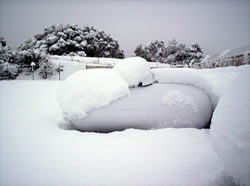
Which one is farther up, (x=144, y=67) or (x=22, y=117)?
(x=144, y=67)

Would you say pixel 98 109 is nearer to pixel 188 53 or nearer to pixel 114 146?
pixel 114 146

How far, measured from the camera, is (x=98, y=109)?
6.86 ft

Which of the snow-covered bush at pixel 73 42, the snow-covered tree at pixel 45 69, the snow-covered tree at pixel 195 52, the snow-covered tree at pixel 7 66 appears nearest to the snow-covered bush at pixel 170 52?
the snow-covered tree at pixel 195 52

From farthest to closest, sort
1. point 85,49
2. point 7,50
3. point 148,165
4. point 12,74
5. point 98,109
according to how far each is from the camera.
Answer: point 85,49 → point 7,50 → point 12,74 → point 98,109 → point 148,165

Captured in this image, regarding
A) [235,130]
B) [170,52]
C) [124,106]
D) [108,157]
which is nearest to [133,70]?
[124,106]

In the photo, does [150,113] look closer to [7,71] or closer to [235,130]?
[235,130]

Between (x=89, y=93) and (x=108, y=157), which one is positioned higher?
(x=89, y=93)

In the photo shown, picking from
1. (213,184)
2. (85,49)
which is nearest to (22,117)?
(213,184)

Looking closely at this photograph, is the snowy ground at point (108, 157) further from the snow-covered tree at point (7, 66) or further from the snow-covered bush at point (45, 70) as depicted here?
the snow-covered bush at point (45, 70)

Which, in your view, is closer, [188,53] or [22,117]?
[22,117]

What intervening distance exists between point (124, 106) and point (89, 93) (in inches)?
21.0

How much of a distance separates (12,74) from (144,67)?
47.0ft

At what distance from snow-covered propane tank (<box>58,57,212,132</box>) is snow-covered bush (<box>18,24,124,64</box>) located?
27.2m

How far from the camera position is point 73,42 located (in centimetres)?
2825
